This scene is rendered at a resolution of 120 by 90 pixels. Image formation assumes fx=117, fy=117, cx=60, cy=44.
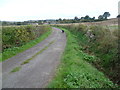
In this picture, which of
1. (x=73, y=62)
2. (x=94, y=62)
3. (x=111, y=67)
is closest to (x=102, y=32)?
(x=94, y=62)

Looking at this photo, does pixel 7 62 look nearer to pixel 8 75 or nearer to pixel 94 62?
pixel 8 75

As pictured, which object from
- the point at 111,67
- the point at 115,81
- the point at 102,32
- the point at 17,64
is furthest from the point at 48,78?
the point at 102,32

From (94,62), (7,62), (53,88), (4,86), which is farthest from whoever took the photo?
(94,62)

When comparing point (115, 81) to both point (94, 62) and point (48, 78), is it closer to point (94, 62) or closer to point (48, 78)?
point (94, 62)

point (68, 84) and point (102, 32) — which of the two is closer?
point (68, 84)

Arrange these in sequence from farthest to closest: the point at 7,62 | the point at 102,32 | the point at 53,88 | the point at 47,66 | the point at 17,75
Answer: the point at 102,32 → the point at 7,62 → the point at 47,66 → the point at 17,75 → the point at 53,88

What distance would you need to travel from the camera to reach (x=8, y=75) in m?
6.33

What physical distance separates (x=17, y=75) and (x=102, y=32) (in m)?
9.07

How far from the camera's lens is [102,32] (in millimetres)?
11844

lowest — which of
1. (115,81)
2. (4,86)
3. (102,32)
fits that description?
(115,81)

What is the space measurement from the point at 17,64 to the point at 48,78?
311 cm

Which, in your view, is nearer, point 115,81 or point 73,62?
point 115,81

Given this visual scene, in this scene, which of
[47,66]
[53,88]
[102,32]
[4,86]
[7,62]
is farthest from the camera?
[102,32]

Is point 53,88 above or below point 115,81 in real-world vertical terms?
above
